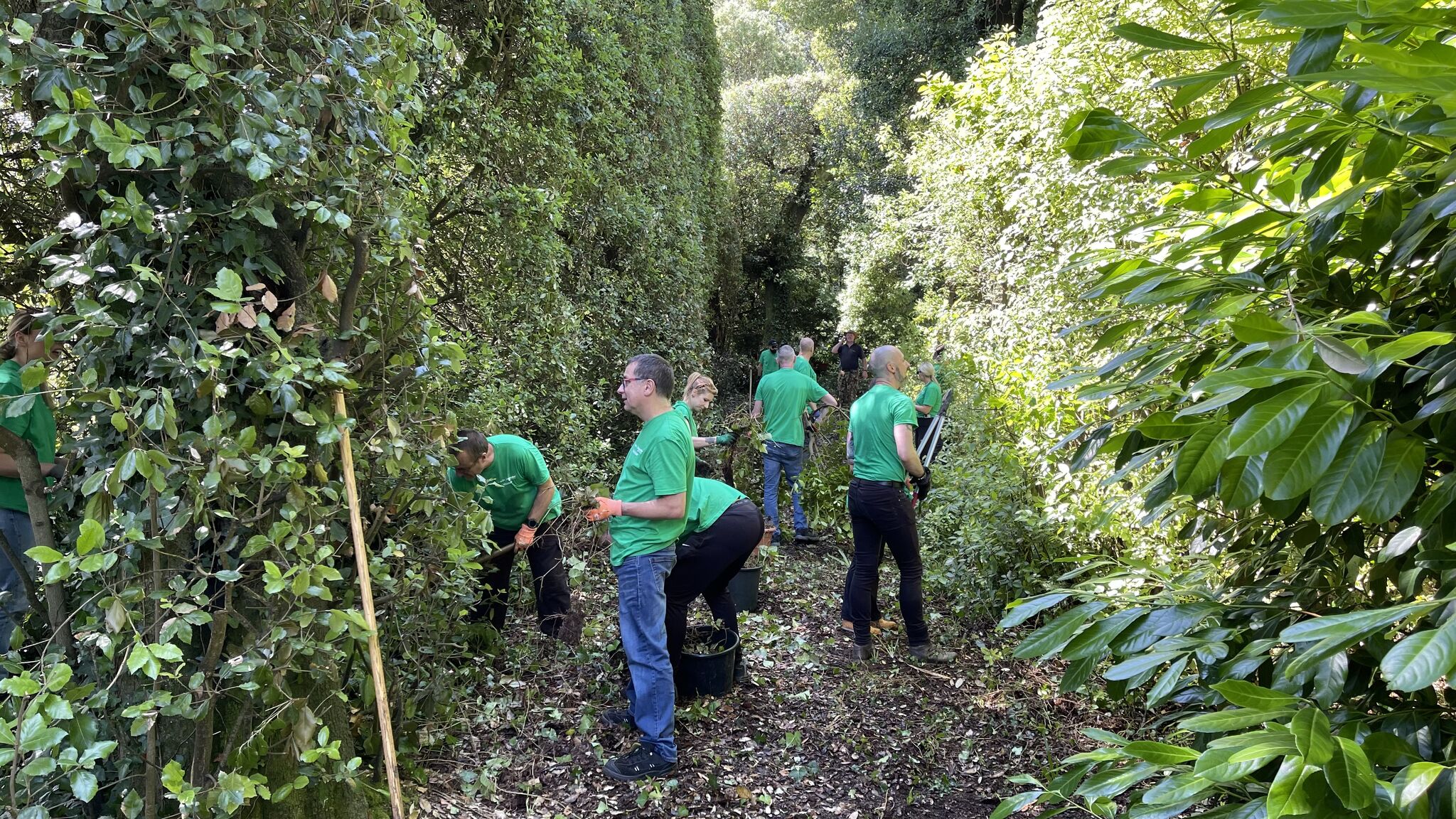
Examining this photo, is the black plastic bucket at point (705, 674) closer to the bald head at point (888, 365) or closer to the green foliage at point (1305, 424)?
the bald head at point (888, 365)

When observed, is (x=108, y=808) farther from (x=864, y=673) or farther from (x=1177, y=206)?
(x=864, y=673)

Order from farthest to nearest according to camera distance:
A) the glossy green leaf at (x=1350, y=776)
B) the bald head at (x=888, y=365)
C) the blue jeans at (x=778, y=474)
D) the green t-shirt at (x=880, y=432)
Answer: the blue jeans at (x=778, y=474)
the bald head at (x=888, y=365)
the green t-shirt at (x=880, y=432)
the glossy green leaf at (x=1350, y=776)

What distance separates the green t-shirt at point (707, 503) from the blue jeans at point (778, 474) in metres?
3.51

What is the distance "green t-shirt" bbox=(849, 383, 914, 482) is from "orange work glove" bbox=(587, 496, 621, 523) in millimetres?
1900

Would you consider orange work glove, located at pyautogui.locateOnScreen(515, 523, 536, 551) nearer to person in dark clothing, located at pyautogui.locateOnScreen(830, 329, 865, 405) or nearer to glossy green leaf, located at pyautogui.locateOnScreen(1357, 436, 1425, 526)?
glossy green leaf, located at pyautogui.locateOnScreen(1357, 436, 1425, 526)

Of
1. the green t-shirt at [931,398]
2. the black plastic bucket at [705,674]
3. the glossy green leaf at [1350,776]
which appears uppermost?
the glossy green leaf at [1350,776]

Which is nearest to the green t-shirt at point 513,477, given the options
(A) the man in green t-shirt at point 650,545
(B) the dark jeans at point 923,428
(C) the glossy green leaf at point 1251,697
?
(A) the man in green t-shirt at point 650,545

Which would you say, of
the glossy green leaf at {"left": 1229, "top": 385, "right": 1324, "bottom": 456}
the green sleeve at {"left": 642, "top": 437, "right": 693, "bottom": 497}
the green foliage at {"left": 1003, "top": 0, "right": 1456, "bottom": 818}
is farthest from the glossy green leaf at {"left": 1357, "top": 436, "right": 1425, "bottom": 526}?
the green sleeve at {"left": 642, "top": 437, "right": 693, "bottom": 497}

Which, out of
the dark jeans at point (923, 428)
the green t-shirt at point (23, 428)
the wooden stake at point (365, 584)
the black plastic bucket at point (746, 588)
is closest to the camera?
the wooden stake at point (365, 584)

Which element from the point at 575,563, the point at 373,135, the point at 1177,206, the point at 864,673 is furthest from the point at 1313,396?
the point at 864,673

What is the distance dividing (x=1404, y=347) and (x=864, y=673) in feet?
14.8

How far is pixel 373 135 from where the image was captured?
238 centimetres

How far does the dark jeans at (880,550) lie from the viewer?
4.94m

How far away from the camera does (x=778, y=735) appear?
431 cm
